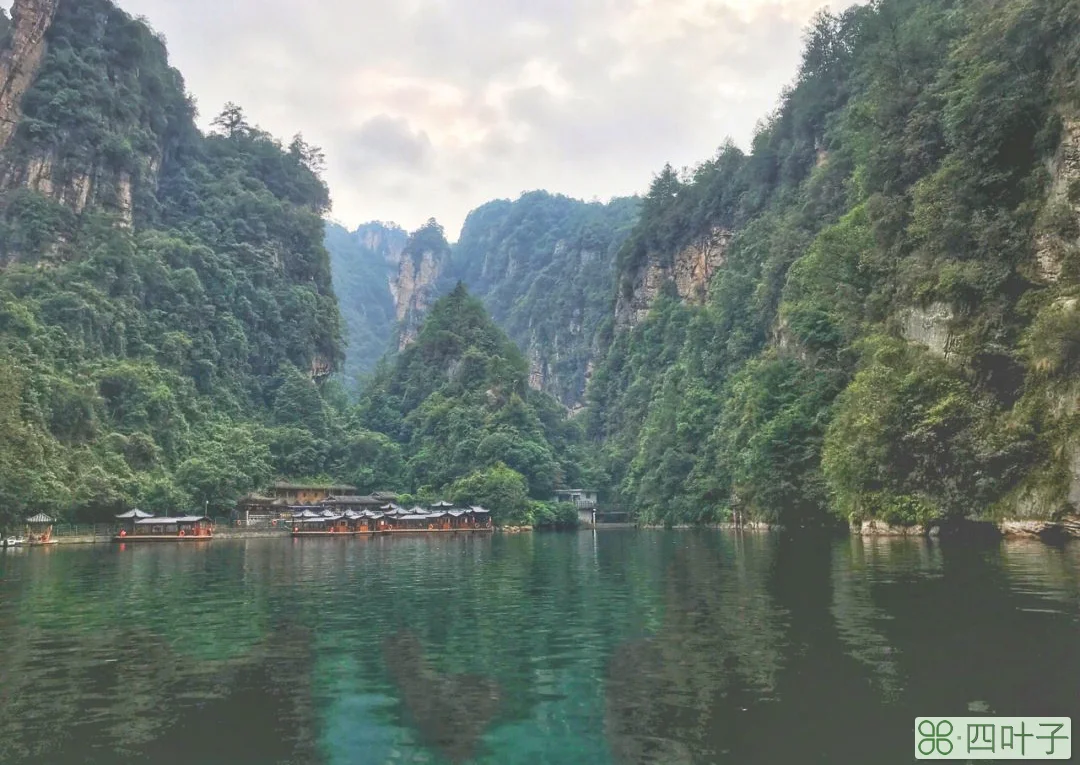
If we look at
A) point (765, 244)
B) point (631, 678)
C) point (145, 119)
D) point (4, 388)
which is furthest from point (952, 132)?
point (145, 119)

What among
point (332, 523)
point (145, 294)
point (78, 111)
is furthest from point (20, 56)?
point (332, 523)

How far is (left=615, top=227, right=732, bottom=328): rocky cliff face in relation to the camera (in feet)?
331

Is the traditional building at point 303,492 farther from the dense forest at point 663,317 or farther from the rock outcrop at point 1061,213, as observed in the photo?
the rock outcrop at point 1061,213

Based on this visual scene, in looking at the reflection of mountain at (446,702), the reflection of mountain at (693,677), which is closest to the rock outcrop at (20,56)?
the reflection of mountain at (446,702)

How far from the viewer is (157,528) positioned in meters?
58.7

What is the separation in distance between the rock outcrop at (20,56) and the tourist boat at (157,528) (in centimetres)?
5073

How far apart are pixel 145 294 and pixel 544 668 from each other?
89.3 m

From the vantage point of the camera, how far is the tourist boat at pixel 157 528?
5712 centimetres

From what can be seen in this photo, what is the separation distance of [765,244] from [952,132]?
43842 millimetres

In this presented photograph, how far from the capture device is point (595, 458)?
10881 centimetres

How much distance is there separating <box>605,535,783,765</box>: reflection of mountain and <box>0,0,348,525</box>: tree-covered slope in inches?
1928

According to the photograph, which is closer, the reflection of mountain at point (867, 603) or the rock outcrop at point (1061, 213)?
the reflection of mountain at point (867, 603)

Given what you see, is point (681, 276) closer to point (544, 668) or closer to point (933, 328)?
point (933, 328)

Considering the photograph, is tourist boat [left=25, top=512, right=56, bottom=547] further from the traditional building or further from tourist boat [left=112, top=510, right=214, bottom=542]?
the traditional building
